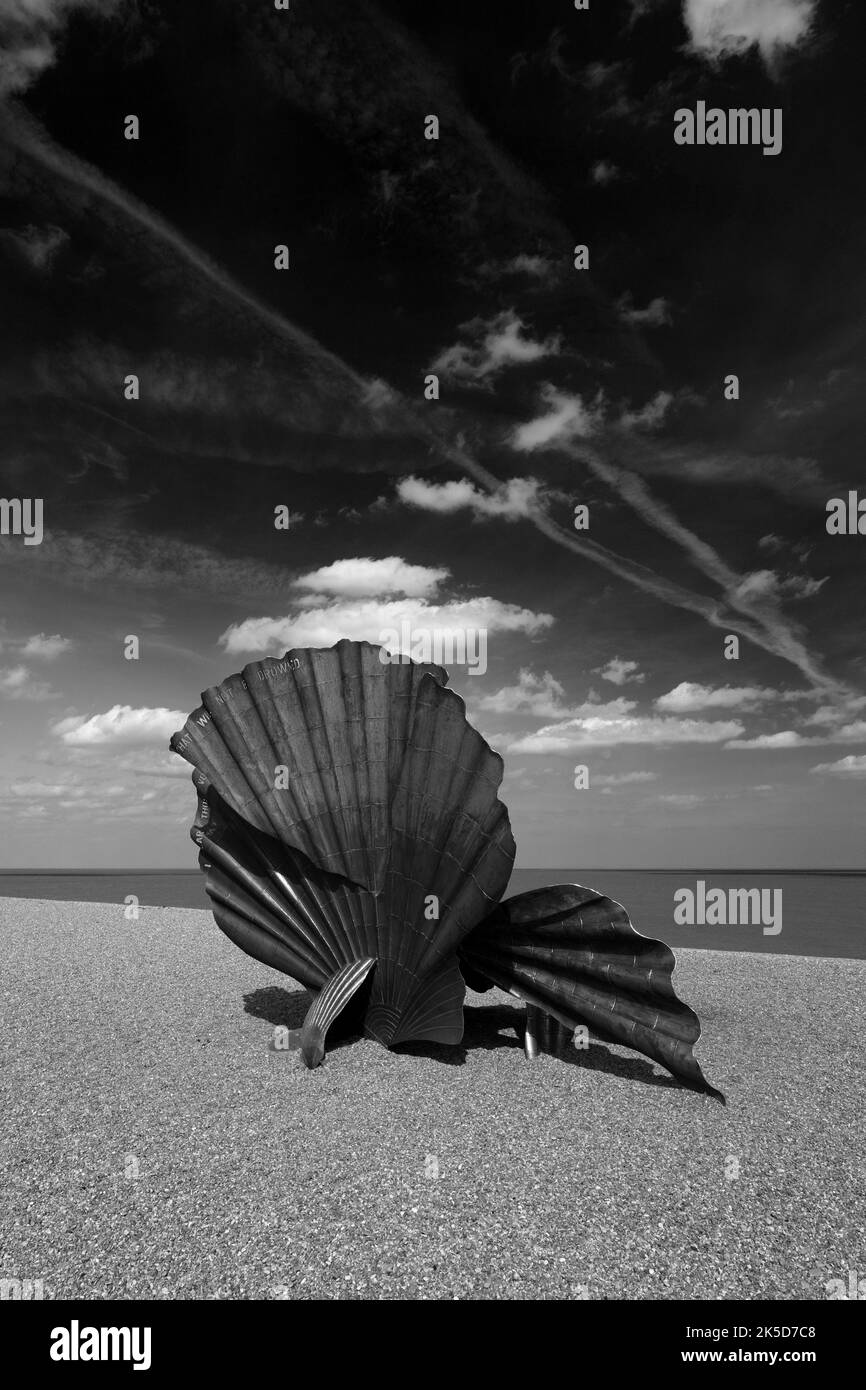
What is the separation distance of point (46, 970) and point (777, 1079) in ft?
33.4

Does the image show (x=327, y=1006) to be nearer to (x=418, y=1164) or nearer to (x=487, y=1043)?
(x=487, y=1043)

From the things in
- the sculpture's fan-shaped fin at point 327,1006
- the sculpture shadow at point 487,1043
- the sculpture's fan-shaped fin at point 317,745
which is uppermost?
the sculpture's fan-shaped fin at point 317,745

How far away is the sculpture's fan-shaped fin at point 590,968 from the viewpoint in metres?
6.41

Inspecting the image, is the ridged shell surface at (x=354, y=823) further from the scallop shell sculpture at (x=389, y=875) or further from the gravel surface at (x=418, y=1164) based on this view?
the gravel surface at (x=418, y=1164)

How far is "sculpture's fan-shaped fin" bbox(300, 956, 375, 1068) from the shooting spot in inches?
265

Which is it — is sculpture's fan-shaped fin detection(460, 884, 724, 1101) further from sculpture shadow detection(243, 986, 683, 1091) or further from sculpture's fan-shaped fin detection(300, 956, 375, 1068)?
sculpture's fan-shaped fin detection(300, 956, 375, 1068)

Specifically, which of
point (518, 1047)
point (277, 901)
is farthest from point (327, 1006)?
point (518, 1047)

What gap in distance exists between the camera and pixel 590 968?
22.1 ft

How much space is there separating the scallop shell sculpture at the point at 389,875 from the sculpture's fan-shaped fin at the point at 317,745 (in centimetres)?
1

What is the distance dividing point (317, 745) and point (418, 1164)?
381 centimetres

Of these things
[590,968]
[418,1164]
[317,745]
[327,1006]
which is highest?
[317,745]

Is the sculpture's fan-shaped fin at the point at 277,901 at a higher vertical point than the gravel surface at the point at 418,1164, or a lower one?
higher

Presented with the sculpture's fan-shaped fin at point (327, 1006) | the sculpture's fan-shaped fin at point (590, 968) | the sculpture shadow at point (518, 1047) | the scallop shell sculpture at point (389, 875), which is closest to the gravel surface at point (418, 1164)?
the sculpture shadow at point (518, 1047)

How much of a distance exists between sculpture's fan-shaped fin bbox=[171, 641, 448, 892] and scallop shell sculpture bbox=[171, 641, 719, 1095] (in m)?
0.01
